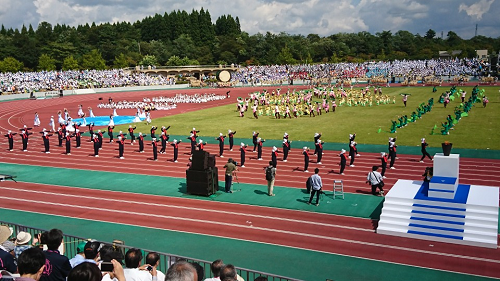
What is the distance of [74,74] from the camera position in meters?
76.2

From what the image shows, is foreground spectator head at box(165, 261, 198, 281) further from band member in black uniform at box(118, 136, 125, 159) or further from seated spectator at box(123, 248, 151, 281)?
band member in black uniform at box(118, 136, 125, 159)

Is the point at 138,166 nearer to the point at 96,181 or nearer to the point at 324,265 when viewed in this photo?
the point at 96,181

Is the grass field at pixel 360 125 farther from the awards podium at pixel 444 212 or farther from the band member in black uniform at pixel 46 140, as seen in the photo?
the awards podium at pixel 444 212

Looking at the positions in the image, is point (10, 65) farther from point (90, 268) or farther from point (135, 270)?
point (90, 268)

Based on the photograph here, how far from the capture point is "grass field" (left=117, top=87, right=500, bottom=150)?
86.0ft

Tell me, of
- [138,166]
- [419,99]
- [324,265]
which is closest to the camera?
[324,265]

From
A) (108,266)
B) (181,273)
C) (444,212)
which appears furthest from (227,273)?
(444,212)

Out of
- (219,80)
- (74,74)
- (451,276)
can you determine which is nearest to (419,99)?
(451,276)

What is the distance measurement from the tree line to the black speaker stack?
Answer: 261 ft

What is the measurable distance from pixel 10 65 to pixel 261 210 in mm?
84387

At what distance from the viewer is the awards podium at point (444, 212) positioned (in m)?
11.9

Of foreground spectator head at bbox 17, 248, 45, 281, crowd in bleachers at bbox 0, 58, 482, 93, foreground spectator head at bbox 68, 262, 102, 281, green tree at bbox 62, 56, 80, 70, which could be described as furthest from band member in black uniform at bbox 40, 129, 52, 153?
green tree at bbox 62, 56, 80, 70

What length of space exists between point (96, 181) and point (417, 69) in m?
65.5

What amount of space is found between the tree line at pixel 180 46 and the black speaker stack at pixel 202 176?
79.5 m
